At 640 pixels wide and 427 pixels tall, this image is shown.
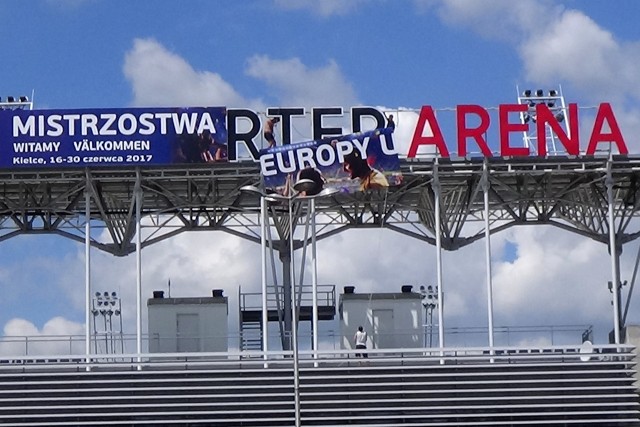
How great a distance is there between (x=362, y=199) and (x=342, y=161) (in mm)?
6722

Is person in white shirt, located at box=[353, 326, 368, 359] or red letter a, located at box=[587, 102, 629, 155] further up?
red letter a, located at box=[587, 102, 629, 155]

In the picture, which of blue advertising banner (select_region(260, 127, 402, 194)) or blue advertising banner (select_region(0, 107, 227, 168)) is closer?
blue advertising banner (select_region(260, 127, 402, 194))

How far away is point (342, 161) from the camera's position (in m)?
69.4

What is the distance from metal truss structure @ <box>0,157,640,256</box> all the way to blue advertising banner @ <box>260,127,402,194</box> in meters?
1.58

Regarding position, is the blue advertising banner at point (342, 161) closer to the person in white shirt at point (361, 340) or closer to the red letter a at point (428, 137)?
the red letter a at point (428, 137)

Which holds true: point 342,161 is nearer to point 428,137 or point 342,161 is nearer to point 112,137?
point 428,137

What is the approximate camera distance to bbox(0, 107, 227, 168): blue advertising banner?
231ft

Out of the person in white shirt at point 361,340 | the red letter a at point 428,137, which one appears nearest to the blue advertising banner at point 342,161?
the red letter a at point 428,137

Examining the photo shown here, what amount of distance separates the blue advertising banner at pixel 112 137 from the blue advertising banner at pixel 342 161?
8.43 feet

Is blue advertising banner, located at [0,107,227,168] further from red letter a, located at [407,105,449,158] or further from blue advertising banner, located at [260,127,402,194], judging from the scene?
red letter a, located at [407,105,449,158]

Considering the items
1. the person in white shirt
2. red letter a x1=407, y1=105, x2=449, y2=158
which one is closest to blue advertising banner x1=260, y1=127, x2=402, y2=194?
red letter a x1=407, y1=105, x2=449, y2=158

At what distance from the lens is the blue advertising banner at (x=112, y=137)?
70375 mm

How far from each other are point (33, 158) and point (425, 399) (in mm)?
18104

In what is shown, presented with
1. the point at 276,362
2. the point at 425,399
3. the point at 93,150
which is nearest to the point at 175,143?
the point at 93,150
